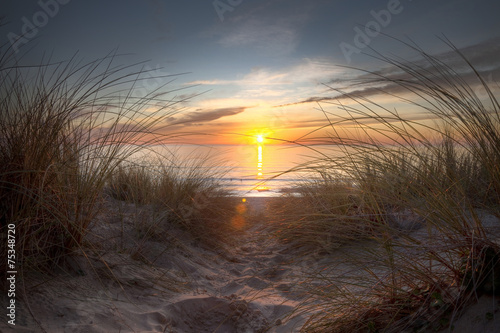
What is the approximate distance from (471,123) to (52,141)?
8.02ft

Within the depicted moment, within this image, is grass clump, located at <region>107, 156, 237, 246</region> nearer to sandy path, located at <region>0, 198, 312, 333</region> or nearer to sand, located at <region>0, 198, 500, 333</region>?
sand, located at <region>0, 198, 500, 333</region>

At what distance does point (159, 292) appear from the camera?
88.7 inches

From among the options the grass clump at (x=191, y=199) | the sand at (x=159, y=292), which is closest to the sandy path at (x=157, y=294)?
the sand at (x=159, y=292)

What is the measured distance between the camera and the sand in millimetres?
1590

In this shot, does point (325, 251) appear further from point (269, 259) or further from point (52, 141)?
point (52, 141)

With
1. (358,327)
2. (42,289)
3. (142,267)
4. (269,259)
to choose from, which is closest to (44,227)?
(42,289)

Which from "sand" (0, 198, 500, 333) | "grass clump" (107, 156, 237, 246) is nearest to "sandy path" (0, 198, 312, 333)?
"sand" (0, 198, 500, 333)

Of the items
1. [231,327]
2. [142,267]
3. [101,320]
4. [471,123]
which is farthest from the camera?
[142,267]

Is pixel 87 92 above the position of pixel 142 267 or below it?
above

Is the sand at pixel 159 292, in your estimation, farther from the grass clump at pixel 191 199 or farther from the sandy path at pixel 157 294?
the grass clump at pixel 191 199

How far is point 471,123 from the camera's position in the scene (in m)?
1.82
